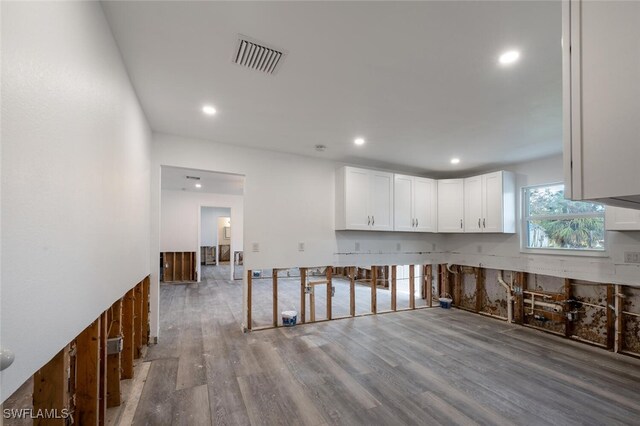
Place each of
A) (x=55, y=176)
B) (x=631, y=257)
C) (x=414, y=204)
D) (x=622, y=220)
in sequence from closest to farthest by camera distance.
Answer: (x=55, y=176)
(x=622, y=220)
(x=631, y=257)
(x=414, y=204)

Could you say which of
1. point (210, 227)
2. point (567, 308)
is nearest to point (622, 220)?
point (567, 308)

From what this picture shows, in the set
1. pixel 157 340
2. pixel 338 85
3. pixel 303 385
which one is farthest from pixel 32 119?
pixel 157 340

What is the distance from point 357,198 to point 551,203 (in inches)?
112

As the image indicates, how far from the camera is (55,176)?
1019mm

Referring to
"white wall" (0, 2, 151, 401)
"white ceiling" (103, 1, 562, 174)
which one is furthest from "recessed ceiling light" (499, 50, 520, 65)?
"white wall" (0, 2, 151, 401)

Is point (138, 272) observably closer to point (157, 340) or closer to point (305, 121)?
point (157, 340)

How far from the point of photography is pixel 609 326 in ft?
11.4

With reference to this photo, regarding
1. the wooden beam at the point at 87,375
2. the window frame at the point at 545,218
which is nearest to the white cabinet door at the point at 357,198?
the window frame at the point at 545,218

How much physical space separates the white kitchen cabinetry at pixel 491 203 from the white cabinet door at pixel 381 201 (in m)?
1.39

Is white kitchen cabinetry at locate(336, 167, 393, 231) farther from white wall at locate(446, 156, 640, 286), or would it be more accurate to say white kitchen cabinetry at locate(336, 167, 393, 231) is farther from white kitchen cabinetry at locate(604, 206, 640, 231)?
white kitchen cabinetry at locate(604, 206, 640, 231)

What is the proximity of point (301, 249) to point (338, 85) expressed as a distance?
2.58 meters

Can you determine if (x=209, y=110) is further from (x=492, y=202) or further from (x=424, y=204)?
(x=492, y=202)

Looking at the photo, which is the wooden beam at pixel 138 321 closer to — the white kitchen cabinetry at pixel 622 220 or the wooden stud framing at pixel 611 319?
the white kitchen cabinetry at pixel 622 220

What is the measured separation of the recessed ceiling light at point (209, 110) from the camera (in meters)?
2.71
